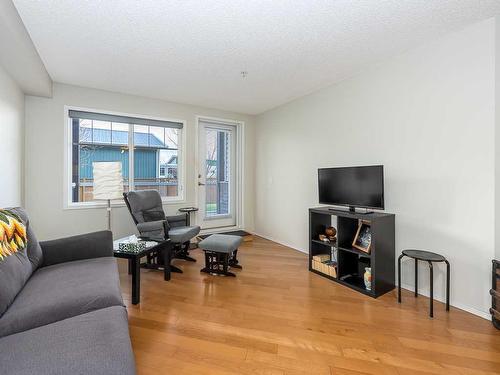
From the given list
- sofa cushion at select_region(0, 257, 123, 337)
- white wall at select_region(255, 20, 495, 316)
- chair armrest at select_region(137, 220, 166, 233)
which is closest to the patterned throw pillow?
sofa cushion at select_region(0, 257, 123, 337)

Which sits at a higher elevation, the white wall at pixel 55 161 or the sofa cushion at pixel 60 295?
the white wall at pixel 55 161

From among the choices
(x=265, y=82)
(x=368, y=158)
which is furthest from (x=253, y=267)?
(x=265, y=82)

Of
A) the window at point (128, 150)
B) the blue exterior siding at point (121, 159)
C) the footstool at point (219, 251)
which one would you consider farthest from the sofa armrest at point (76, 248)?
the blue exterior siding at point (121, 159)

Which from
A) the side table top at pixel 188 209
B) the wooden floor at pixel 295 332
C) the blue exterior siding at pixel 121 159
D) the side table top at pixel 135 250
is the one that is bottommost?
the wooden floor at pixel 295 332

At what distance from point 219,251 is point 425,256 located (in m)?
1.99

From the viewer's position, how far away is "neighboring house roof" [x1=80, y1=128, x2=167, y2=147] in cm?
365

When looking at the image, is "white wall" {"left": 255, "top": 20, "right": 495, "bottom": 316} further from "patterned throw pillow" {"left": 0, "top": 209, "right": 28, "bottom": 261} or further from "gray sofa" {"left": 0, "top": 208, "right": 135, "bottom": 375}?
A: "patterned throw pillow" {"left": 0, "top": 209, "right": 28, "bottom": 261}

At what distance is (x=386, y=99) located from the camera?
8.76ft

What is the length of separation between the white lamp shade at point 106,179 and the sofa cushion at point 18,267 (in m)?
1.26

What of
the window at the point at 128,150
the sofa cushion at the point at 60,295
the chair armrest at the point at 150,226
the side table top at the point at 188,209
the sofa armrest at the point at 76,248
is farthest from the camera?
the side table top at the point at 188,209

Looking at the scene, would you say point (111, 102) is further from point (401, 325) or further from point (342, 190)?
point (401, 325)

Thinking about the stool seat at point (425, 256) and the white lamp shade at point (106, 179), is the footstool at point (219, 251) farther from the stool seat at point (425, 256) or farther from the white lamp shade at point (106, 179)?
the stool seat at point (425, 256)

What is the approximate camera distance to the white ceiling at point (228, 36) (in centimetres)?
183

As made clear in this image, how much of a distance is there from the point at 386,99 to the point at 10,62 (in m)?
3.69
